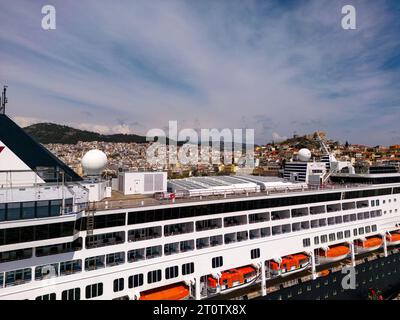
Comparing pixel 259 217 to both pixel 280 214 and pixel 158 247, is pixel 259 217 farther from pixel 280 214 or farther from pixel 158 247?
pixel 158 247

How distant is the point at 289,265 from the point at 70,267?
1831 centimetres

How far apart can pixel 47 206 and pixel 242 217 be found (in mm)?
15168

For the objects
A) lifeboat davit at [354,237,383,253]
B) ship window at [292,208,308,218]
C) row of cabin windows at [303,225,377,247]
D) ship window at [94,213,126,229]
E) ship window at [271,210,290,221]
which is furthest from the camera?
lifeboat davit at [354,237,383,253]

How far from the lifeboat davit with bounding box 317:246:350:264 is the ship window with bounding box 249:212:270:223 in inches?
312

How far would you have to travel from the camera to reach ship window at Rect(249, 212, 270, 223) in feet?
77.6

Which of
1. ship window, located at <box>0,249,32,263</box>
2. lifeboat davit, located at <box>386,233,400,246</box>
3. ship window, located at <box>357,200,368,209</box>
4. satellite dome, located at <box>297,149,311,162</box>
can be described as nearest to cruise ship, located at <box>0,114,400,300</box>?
ship window, located at <box>0,249,32,263</box>

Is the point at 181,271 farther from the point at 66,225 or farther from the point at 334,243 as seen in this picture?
the point at 334,243

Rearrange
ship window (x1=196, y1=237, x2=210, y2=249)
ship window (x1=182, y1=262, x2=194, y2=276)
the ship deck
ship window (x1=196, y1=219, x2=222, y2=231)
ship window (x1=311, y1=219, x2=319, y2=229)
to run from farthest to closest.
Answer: ship window (x1=311, y1=219, x2=319, y2=229), ship window (x1=196, y1=219, x2=222, y2=231), ship window (x1=196, y1=237, x2=210, y2=249), ship window (x1=182, y1=262, x2=194, y2=276), the ship deck

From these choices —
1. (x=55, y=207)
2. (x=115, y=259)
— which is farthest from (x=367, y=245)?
(x=55, y=207)

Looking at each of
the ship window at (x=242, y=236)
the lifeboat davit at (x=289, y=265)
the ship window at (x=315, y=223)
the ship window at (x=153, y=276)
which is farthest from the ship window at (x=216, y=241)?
the ship window at (x=315, y=223)

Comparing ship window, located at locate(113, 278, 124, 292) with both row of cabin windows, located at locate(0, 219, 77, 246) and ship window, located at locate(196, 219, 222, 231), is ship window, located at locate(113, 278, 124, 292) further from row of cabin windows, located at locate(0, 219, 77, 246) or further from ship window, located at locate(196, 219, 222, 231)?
ship window, located at locate(196, 219, 222, 231)

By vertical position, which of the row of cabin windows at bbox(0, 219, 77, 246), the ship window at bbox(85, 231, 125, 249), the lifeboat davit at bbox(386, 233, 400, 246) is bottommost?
the lifeboat davit at bbox(386, 233, 400, 246)

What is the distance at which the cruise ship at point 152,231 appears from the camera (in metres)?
14.9
